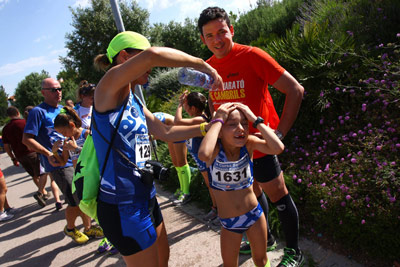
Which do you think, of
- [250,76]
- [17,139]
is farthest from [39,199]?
[250,76]

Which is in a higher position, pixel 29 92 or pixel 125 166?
pixel 29 92

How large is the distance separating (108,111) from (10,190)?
893 cm

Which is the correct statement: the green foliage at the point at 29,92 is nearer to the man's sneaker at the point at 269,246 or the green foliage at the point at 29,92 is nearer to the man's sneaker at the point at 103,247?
the man's sneaker at the point at 103,247

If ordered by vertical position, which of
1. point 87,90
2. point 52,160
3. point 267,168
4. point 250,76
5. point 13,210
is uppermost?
point 87,90

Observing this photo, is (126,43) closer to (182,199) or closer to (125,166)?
(125,166)

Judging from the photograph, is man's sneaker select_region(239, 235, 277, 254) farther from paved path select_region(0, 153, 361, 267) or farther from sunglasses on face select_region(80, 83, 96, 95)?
sunglasses on face select_region(80, 83, 96, 95)

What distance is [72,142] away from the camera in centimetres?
384

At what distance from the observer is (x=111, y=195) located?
5.69ft

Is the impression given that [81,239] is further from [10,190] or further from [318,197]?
[10,190]

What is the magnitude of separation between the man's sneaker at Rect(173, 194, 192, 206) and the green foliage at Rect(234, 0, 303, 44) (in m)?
4.95

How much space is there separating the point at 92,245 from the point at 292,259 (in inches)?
114

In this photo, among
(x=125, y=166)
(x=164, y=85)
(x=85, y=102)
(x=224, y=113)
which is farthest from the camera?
(x=164, y=85)

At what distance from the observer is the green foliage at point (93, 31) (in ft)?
61.5

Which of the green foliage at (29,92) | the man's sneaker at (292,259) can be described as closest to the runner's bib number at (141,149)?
the man's sneaker at (292,259)
